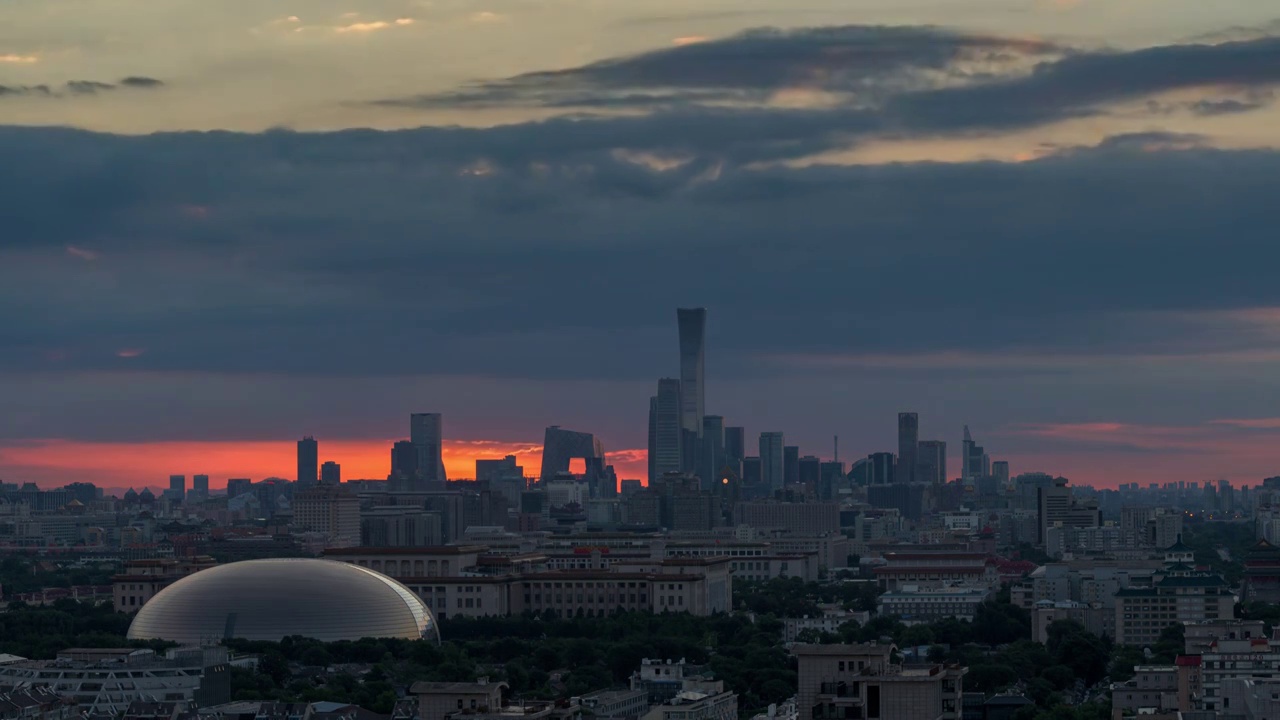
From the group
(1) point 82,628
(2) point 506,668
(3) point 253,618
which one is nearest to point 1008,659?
(2) point 506,668

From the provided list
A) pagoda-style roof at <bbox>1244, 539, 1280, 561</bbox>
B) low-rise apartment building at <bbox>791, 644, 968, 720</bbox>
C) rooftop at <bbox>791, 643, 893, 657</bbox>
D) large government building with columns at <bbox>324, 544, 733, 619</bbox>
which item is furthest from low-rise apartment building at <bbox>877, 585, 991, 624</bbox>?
low-rise apartment building at <bbox>791, 644, 968, 720</bbox>

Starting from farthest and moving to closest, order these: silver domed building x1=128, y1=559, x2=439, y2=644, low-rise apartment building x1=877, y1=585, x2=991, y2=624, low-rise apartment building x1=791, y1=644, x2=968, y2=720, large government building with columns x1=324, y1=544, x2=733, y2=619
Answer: low-rise apartment building x1=877, y1=585, x2=991, y2=624
large government building with columns x1=324, y1=544, x2=733, y2=619
silver domed building x1=128, y1=559, x2=439, y2=644
low-rise apartment building x1=791, y1=644, x2=968, y2=720

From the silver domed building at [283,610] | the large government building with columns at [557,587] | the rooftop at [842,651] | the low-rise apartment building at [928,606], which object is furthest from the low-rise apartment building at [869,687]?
the low-rise apartment building at [928,606]

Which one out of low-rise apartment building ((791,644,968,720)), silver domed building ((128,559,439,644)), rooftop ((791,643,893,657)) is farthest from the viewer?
silver domed building ((128,559,439,644))

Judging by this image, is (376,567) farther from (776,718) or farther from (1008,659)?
(776,718)

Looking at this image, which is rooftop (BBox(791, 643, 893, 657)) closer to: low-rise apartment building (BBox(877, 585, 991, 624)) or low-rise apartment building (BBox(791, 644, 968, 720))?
low-rise apartment building (BBox(791, 644, 968, 720))

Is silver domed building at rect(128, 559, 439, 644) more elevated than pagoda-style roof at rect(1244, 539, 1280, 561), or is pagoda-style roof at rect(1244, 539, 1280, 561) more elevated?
pagoda-style roof at rect(1244, 539, 1280, 561)

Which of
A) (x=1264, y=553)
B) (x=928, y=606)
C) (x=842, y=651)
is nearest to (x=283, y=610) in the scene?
(x=928, y=606)

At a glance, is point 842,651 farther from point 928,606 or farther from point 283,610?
point 928,606
